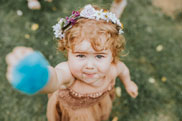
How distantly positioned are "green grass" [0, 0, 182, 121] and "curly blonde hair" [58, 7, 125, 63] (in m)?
1.07

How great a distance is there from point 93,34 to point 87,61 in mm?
191

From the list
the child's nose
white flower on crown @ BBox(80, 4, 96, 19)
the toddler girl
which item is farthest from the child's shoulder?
white flower on crown @ BBox(80, 4, 96, 19)

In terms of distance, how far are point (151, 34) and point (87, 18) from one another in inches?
81.2

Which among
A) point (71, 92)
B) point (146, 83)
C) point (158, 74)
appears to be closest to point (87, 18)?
point (71, 92)

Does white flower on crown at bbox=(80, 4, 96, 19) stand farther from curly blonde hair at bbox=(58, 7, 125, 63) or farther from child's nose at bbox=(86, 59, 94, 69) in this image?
child's nose at bbox=(86, 59, 94, 69)

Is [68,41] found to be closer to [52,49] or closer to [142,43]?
[52,49]

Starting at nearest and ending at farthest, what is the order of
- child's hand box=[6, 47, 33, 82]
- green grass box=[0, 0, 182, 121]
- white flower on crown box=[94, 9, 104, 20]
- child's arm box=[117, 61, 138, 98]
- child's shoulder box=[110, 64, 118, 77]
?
child's hand box=[6, 47, 33, 82]
white flower on crown box=[94, 9, 104, 20]
child's shoulder box=[110, 64, 118, 77]
child's arm box=[117, 61, 138, 98]
green grass box=[0, 0, 182, 121]

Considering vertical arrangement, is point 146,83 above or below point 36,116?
above

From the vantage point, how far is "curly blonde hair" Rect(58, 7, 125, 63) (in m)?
1.22

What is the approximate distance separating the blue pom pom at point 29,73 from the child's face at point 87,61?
485 millimetres

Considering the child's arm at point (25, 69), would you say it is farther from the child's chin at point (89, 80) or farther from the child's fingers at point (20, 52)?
the child's chin at point (89, 80)

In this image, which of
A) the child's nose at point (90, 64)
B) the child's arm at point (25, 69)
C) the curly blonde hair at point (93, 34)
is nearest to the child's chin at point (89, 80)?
the child's nose at point (90, 64)

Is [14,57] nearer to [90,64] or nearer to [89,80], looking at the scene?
[90,64]

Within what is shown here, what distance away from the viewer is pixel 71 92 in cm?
148
